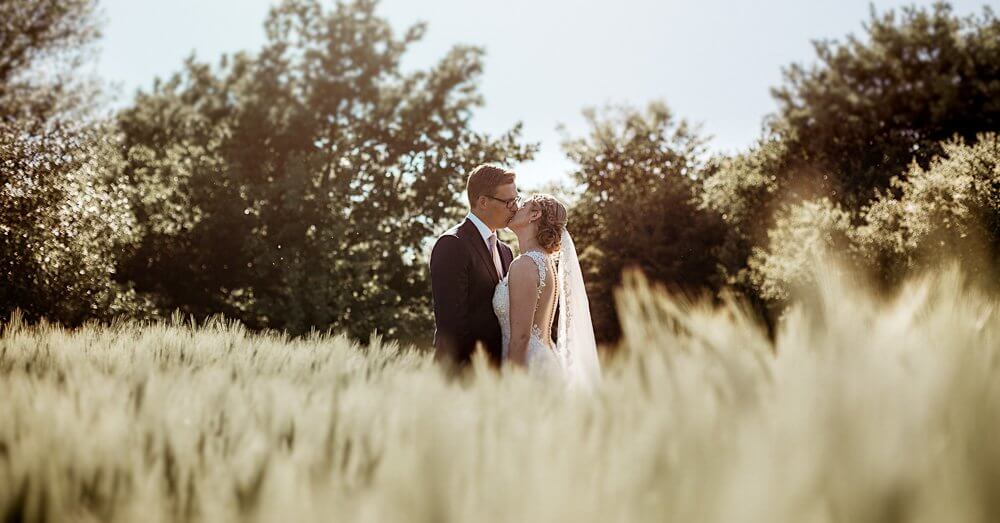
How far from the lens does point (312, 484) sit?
1.13 meters

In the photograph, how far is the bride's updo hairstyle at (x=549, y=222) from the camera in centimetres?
584

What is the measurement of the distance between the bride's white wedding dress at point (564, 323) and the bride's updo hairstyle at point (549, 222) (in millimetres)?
136

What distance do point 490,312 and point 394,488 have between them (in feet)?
15.6

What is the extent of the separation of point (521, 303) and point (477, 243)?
2.39 feet

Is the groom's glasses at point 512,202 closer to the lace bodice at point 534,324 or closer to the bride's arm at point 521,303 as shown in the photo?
the lace bodice at point 534,324

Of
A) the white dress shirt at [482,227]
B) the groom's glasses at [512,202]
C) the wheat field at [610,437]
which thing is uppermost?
the groom's glasses at [512,202]

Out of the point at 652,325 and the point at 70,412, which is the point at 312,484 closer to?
the point at 70,412

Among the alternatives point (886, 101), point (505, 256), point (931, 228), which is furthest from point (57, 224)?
point (886, 101)

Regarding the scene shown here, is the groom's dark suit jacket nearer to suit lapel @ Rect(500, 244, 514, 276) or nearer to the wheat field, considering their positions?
suit lapel @ Rect(500, 244, 514, 276)

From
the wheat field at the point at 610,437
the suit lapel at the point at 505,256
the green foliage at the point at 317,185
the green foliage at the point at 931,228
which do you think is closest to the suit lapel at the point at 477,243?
the suit lapel at the point at 505,256

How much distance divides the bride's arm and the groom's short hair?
828 millimetres

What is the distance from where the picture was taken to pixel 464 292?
18.2 ft

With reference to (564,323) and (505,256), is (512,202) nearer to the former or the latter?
(505,256)

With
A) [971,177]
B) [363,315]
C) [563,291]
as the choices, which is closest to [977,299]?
[563,291]
